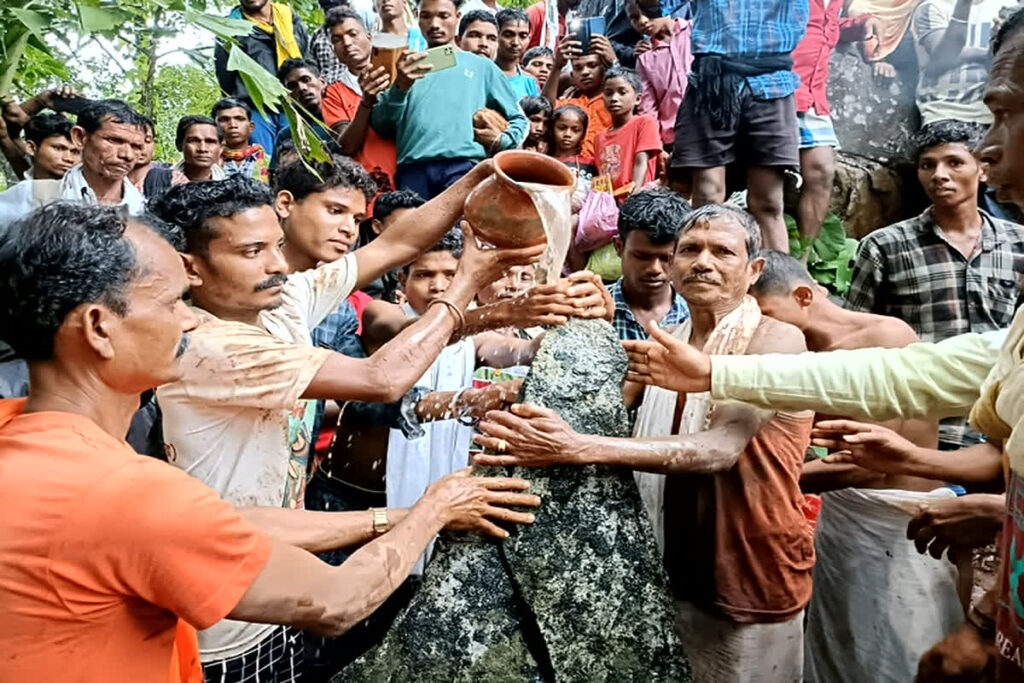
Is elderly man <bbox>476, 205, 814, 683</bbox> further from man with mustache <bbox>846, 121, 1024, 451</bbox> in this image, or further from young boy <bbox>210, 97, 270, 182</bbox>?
young boy <bbox>210, 97, 270, 182</bbox>

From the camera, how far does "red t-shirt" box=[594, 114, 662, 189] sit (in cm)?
650

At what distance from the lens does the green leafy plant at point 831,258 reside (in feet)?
20.9

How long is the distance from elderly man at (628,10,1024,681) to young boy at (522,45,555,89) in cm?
659

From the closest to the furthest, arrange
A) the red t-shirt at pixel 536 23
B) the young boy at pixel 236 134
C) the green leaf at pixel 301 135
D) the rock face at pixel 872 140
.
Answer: the green leaf at pixel 301 135 → the young boy at pixel 236 134 → the rock face at pixel 872 140 → the red t-shirt at pixel 536 23

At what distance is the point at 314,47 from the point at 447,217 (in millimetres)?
4997

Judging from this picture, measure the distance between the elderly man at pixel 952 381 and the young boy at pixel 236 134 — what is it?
194 inches

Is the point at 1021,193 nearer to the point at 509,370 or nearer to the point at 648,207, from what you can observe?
the point at 648,207

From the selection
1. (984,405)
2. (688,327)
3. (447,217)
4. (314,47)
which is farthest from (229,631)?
(314,47)

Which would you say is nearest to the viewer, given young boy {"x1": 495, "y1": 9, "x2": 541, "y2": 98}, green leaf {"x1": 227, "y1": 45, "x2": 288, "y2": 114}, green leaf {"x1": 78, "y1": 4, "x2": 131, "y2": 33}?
green leaf {"x1": 78, "y1": 4, "x2": 131, "y2": 33}

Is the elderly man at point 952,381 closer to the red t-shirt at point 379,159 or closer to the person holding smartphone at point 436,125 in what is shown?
the person holding smartphone at point 436,125

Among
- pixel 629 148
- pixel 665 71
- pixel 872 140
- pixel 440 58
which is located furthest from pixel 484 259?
pixel 872 140

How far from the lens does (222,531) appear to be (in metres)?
1.53

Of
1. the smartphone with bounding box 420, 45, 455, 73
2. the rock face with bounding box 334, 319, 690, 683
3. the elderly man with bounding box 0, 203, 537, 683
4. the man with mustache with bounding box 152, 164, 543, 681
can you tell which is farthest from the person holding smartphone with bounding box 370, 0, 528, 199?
the elderly man with bounding box 0, 203, 537, 683

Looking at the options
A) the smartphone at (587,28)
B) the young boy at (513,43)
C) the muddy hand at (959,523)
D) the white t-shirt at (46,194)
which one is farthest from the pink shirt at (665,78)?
the muddy hand at (959,523)
